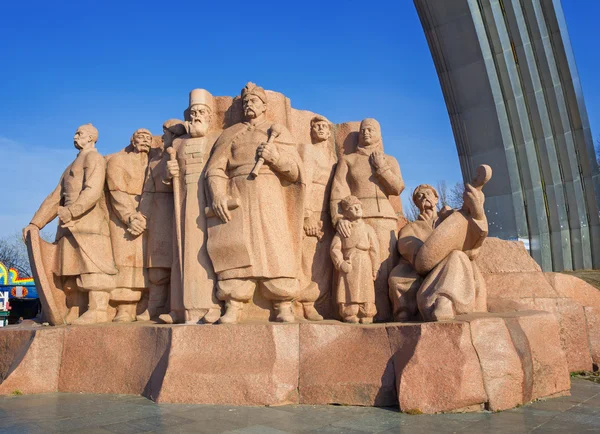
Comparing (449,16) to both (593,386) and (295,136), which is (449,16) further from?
(593,386)

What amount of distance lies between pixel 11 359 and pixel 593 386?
596cm

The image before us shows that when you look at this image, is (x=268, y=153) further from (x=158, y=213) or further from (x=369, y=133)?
(x=158, y=213)

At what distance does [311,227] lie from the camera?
607 cm

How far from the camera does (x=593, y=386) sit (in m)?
5.09

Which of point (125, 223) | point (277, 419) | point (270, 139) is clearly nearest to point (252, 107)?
point (270, 139)

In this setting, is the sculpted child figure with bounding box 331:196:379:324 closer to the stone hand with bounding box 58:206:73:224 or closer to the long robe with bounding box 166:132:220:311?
the long robe with bounding box 166:132:220:311

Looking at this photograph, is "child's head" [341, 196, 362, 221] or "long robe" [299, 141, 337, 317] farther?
"long robe" [299, 141, 337, 317]

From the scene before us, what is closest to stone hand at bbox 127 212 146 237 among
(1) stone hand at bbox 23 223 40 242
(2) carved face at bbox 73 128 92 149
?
(1) stone hand at bbox 23 223 40 242

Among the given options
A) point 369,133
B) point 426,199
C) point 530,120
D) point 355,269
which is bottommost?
point 355,269

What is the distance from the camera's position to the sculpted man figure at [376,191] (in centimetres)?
588

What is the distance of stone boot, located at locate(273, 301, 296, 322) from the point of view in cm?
532

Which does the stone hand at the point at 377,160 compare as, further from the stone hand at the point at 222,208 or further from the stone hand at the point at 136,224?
the stone hand at the point at 136,224

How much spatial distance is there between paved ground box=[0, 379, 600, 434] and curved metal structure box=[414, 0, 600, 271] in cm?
1346

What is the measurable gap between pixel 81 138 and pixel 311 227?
3163 mm
